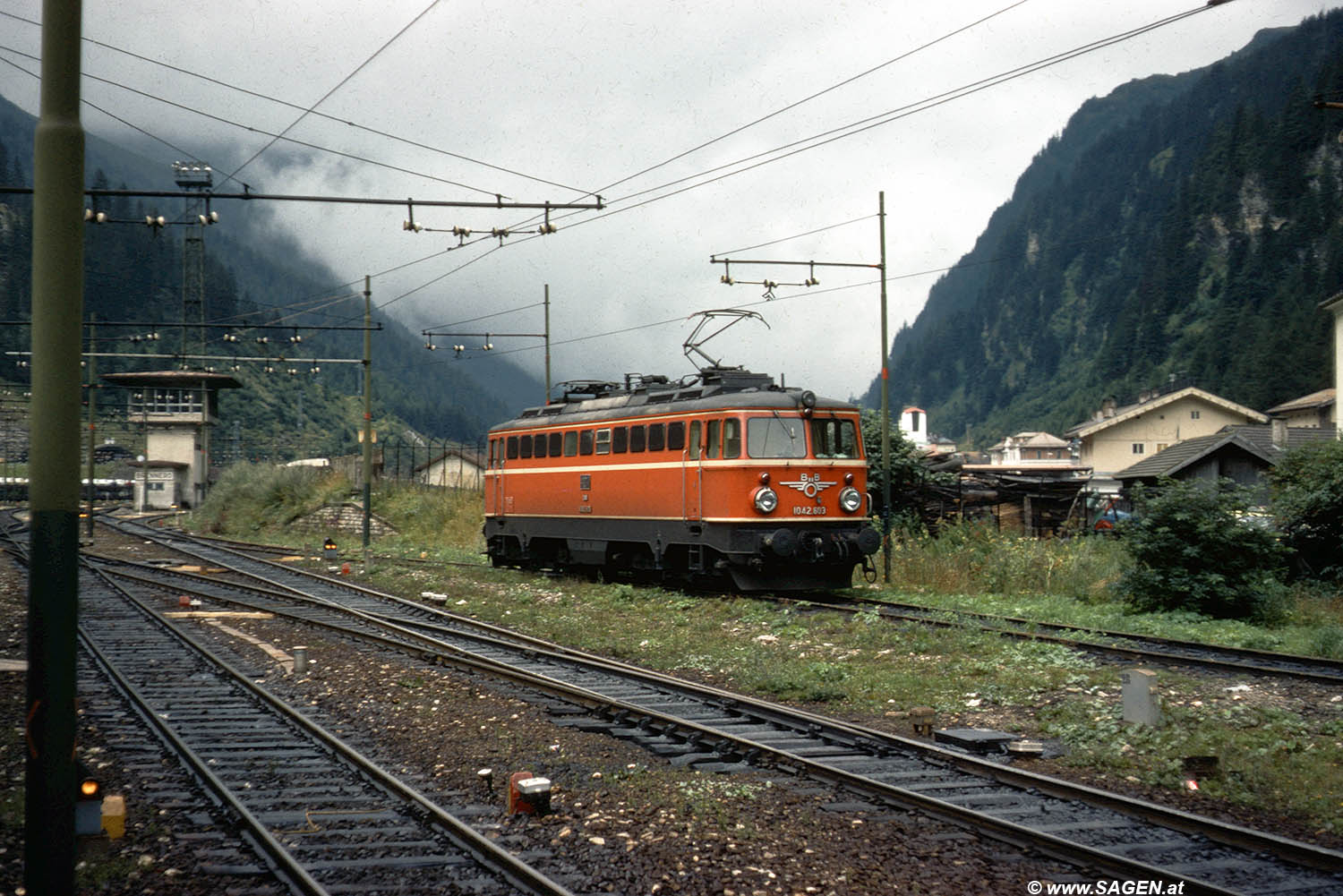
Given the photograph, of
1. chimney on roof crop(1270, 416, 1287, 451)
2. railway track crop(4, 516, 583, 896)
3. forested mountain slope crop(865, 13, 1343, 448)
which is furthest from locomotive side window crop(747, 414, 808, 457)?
forested mountain slope crop(865, 13, 1343, 448)

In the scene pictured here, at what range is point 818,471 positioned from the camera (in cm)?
1933

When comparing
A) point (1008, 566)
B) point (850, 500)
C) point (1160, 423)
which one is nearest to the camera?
point (850, 500)

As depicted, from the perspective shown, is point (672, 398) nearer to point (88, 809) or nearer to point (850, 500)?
point (850, 500)

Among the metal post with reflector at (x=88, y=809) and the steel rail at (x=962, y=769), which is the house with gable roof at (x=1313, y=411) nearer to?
the steel rail at (x=962, y=769)

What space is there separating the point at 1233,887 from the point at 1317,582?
655 inches

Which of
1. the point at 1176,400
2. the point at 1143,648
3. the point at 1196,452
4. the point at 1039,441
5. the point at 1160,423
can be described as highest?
the point at 1176,400

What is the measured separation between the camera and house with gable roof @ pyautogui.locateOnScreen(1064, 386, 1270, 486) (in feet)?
240

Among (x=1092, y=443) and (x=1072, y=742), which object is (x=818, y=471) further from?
(x=1092, y=443)

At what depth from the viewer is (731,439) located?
18.9m

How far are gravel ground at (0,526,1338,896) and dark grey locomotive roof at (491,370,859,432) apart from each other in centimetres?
950

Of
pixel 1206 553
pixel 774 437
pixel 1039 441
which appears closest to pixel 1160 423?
pixel 1039 441

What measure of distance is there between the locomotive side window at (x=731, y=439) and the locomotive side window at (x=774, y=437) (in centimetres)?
15

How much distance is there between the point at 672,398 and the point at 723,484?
Answer: 2.46 metres

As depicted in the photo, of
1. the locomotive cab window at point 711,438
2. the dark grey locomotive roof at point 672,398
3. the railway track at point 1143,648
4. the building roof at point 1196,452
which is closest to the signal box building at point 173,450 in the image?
the dark grey locomotive roof at point 672,398
